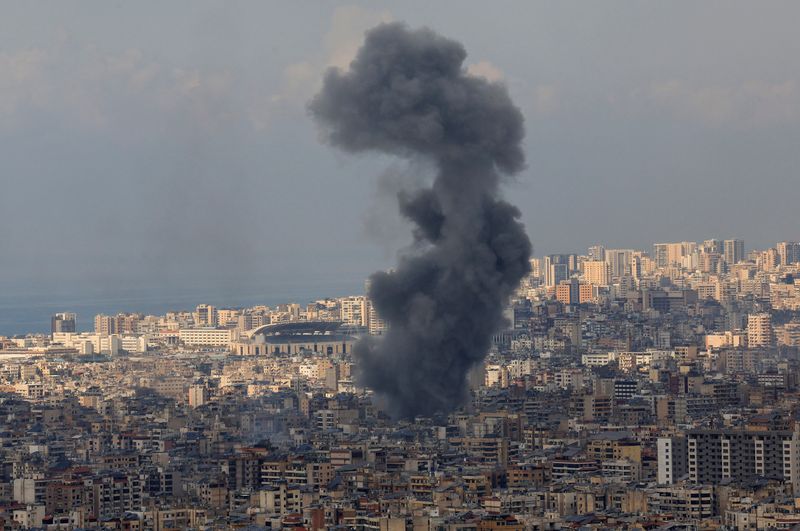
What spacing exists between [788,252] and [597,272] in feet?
29.6

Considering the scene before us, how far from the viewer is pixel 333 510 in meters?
28.6

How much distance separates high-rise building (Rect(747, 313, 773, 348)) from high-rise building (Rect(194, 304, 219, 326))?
87.6ft

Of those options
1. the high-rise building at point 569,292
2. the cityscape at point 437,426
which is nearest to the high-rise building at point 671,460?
the cityscape at point 437,426

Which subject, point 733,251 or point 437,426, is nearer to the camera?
point 437,426

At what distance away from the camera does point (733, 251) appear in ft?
312

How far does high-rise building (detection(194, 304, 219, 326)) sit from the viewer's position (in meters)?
94.5

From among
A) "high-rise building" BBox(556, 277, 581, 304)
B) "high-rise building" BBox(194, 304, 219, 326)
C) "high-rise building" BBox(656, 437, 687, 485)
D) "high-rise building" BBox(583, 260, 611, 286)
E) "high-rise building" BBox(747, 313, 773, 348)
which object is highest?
"high-rise building" BBox(583, 260, 611, 286)

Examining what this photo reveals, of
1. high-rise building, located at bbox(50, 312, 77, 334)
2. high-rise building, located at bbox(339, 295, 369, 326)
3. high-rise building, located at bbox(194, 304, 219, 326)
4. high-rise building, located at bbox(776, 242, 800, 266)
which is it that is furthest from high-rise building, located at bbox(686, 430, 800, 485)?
high-rise building, located at bbox(50, 312, 77, 334)

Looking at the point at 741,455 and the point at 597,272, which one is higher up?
the point at 597,272

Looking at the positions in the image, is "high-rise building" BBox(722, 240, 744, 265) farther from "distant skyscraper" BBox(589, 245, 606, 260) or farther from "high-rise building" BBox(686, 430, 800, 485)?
"high-rise building" BBox(686, 430, 800, 485)

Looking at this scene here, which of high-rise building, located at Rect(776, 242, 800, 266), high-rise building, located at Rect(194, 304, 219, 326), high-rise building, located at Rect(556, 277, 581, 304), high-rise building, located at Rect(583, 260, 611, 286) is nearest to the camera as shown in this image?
high-rise building, located at Rect(556, 277, 581, 304)

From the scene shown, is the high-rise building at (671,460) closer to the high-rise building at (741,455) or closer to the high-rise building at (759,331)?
the high-rise building at (741,455)

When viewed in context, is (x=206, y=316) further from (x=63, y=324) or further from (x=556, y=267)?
(x=556, y=267)

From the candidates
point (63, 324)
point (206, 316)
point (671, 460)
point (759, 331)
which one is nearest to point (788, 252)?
point (759, 331)
